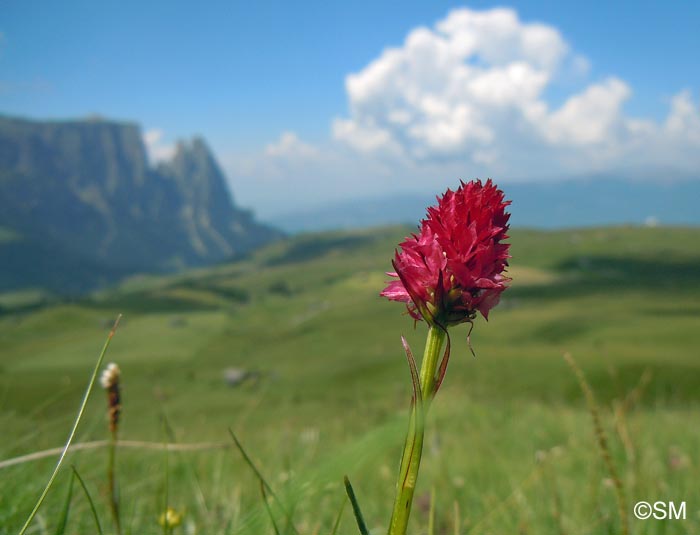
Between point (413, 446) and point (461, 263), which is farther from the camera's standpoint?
point (461, 263)

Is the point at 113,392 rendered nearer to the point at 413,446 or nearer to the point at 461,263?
the point at 413,446

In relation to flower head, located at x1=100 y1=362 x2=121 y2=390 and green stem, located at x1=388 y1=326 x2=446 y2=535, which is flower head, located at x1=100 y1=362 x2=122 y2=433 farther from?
green stem, located at x1=388 y1=326 x2=446 y2=535

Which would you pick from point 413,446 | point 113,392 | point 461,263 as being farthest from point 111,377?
point 461,263

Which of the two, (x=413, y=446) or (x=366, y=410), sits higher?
(x=413, y=446)

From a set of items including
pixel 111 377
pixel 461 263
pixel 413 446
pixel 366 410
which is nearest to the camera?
pixel 413 446

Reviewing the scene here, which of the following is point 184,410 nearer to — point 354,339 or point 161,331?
point 354,339

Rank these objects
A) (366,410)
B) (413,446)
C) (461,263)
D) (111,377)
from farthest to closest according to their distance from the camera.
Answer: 1. (366,410)
2. (111,377)
3. (461,263)
4. (413,446)

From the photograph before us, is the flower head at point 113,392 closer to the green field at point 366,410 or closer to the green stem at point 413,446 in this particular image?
the green field at point 366,410
